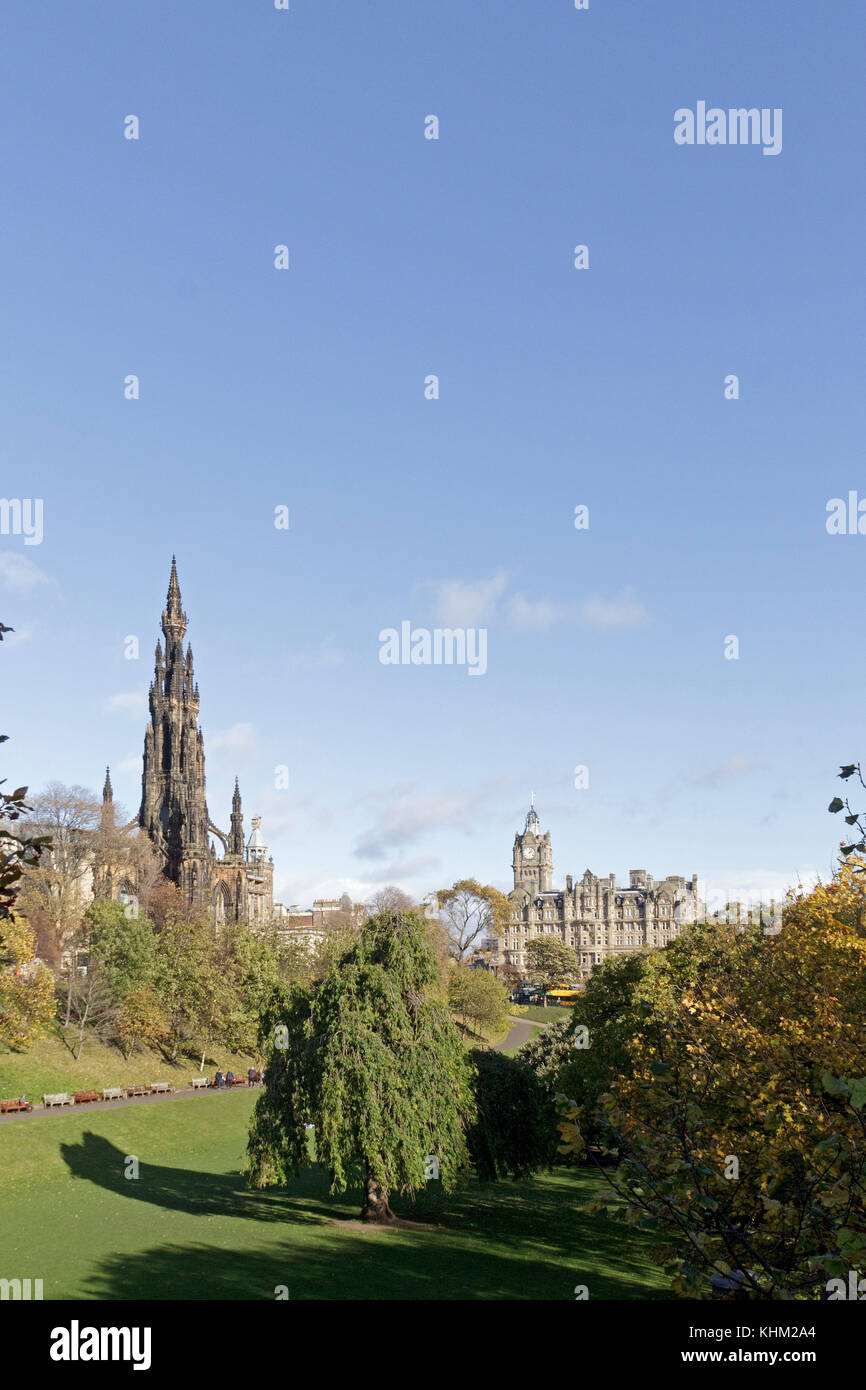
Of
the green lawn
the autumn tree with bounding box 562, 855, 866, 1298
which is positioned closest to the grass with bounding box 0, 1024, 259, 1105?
the green lawn

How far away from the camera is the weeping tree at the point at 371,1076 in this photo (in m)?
35.0

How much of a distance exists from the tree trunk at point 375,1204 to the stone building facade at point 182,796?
72109mm

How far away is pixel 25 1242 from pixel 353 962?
13997mm

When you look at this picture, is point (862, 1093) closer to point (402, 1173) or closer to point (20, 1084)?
point (402, 1173)

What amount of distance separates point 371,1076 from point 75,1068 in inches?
1254

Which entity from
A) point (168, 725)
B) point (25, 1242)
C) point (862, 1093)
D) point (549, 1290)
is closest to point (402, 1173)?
point (549, 1290)

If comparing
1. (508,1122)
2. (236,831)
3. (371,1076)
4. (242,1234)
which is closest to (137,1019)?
(242,1234)

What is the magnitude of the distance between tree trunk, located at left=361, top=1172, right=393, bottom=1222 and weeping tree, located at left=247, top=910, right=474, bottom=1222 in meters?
0.04

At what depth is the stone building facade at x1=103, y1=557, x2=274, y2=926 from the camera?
11469 cm

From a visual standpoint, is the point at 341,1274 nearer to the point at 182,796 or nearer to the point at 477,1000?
the point at 477,1000

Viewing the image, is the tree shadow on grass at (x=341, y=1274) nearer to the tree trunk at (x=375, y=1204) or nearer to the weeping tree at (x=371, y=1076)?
the weeping tree at (x=371, y=1076)

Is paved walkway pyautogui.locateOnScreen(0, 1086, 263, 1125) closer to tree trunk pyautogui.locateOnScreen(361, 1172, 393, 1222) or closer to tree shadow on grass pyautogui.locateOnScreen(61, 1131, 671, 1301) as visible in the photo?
tree shadow on grass pyautogui.locateOnScreen(61, 1131, 671, 1301)

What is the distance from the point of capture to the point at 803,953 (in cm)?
2744

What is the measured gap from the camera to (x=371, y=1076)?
35.5 meters
